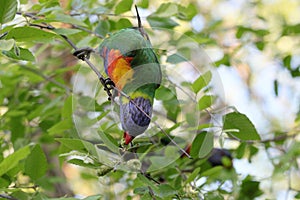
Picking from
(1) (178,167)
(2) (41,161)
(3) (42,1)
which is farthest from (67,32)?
(1) (178,167)

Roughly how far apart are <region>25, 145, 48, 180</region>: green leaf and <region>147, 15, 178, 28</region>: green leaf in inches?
13.5

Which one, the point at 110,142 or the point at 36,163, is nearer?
the point at 110,142

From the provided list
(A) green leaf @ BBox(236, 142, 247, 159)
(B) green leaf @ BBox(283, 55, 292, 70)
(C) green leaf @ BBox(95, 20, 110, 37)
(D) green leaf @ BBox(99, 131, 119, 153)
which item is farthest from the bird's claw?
(B) green leaf @ BBox(283, 55, 292, 70)

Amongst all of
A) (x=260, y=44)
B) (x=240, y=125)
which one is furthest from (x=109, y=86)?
(x=260, y=44)

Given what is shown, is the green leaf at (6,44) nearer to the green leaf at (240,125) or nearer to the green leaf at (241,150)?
the green leaf at (240,125)

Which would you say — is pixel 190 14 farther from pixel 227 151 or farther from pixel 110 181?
pixel 110 181

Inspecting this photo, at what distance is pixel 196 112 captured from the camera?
772 mm

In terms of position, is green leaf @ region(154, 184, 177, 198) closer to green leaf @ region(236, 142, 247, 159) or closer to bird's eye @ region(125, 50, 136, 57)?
bird's eye @ region(125, 50, 136, 57)

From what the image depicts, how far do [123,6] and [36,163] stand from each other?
1.17 feet

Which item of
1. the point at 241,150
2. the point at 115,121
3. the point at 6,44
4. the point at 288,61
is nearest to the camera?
the point at 6,44

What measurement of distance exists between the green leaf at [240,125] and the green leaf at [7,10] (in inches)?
13.9

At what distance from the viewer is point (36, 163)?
794 mm

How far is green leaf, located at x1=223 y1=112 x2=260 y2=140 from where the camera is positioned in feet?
2.58

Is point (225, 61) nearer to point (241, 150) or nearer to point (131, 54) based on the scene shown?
point (241, 150)
